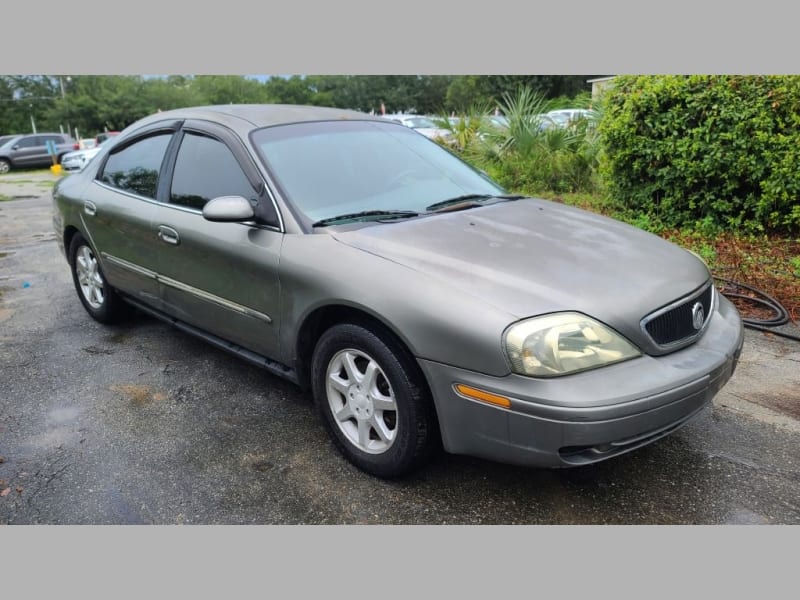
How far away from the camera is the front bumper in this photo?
7.75 ft

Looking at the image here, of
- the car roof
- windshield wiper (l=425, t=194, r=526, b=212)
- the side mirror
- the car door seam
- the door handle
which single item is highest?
the car roof

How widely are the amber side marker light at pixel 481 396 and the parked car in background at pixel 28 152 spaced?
27.8 m

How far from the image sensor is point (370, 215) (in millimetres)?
3303

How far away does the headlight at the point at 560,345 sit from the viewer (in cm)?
241

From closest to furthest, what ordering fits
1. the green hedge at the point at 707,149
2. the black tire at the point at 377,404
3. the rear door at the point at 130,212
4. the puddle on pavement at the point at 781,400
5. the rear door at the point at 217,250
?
1. the black tire at the point at 377,404
2. the rear door at the point at 217,250
3. the puddle on pavement at the point at 781,400
4. the rear door at the point at 130,212
5. the green hedge at the point at 707,149

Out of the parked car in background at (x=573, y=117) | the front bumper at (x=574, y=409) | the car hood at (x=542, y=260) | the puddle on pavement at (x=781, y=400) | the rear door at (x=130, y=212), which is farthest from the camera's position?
the parked car in background at (x=573, y=117)

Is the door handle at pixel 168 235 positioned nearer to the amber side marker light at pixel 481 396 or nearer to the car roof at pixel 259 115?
the car roof at pixel 259 115

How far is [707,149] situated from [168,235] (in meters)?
5.32

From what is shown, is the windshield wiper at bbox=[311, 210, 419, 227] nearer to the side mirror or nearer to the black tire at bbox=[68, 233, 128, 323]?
the side mirror

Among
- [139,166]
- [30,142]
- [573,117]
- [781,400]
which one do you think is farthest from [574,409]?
[30,142]

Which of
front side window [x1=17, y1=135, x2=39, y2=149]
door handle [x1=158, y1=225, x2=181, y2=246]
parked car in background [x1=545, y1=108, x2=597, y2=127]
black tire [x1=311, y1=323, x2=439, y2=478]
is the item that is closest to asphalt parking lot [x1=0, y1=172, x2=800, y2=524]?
black tire [x1=311, y1=323, x2=439, y2=478]

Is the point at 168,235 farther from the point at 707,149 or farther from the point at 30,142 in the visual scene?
the point at 30,142

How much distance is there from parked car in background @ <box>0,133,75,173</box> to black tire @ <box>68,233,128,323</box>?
2389 centimetres

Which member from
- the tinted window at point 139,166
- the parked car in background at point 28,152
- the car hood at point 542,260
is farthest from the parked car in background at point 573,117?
the parked car in background at point 28,152
